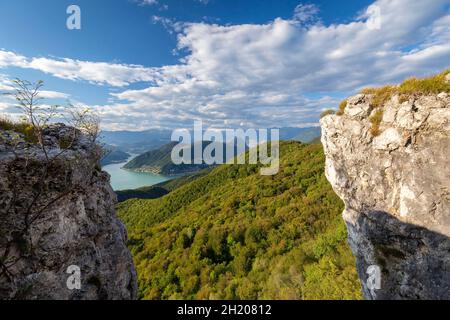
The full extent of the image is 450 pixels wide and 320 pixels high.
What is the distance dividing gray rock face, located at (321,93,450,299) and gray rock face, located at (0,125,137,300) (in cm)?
739

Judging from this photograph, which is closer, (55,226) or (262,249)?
(55,226)

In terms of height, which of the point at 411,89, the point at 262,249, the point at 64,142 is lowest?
the point at 262,249

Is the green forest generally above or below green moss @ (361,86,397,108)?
below

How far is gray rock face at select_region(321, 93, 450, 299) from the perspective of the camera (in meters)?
6.12

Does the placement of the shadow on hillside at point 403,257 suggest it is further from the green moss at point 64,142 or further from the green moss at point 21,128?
the green moss at point 21,128

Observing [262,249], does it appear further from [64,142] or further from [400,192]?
[64,142]

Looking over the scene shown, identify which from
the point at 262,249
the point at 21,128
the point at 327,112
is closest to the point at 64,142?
the point at 21,128

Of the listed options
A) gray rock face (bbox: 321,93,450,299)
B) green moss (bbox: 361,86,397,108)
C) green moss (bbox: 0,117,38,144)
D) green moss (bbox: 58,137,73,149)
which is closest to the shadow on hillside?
gray rock face (bbox: 321,93,450,299)

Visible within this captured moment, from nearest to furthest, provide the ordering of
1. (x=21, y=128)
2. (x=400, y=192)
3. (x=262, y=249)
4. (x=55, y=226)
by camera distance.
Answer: (x=55, y=226), (x=21, y=128), (x=400, y=192), (x=262, y=249)

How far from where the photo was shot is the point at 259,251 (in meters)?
22.4

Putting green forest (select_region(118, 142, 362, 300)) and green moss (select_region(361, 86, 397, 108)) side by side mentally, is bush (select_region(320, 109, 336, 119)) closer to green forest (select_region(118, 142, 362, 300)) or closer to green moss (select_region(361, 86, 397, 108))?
green moss (select_region(361, 86, 397, 108))

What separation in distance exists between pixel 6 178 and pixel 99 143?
2302mm

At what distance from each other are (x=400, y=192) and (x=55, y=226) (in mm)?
8614

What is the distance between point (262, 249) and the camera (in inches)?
894
